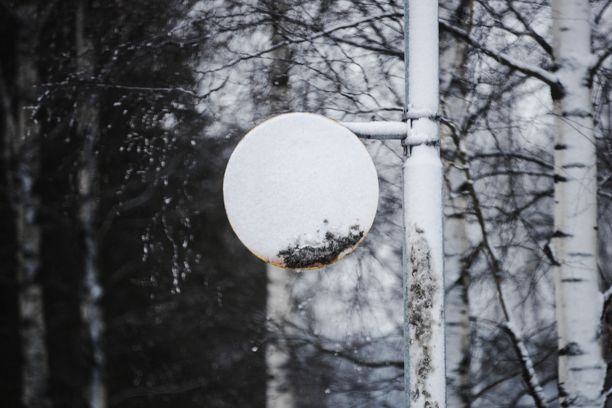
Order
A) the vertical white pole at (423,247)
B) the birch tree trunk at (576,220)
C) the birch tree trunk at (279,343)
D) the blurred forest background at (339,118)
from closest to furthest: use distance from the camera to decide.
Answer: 1. the vertical white pole at (423,247)
2. the birch tree trunk at (576,220)
3. the blurred forest background at (339,118)
4. the birch tree trunk at (279,343)

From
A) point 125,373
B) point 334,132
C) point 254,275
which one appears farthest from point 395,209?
point 125,373

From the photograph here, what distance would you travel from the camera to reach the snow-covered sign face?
6.42 ft

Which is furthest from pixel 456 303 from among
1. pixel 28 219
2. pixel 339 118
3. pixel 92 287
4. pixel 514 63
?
pixel 28 219

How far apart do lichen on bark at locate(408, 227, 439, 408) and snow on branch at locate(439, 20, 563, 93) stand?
2487mm

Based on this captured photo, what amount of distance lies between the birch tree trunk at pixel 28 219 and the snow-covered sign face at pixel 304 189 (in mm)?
7624

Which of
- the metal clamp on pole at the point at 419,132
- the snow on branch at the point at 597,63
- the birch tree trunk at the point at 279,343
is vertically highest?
the snow on branch at the point at 597,63

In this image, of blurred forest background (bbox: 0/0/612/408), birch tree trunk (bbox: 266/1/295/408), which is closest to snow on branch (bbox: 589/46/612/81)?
blurred forest background (bbox: 0/0/612/408)

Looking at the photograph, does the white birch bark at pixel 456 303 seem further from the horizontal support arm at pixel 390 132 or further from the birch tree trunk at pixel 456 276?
the horizontal support arm at pixel 390 132

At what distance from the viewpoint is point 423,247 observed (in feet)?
6.17

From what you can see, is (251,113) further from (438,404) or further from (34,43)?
(34,43)

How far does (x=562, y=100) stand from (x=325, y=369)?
12.4ft

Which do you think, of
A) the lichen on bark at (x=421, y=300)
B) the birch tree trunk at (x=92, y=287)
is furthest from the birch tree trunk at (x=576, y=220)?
the birch tree trunk at (x=92, y=287)

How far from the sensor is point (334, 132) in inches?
77.1

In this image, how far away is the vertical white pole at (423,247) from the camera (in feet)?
6.07
